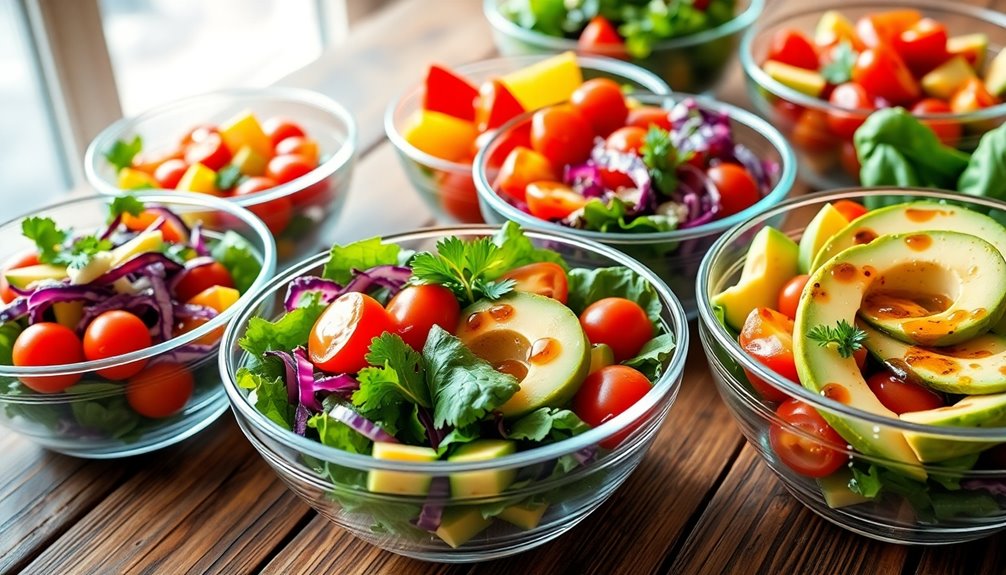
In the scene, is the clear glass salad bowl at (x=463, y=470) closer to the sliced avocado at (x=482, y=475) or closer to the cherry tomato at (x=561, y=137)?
the sliced avocado at (x=482, y=475)

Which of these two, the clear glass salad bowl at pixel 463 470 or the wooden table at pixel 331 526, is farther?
the wooden table at pixel 331 526

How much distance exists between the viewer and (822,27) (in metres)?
1.79

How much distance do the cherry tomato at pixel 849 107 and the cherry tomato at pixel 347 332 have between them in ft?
2.67

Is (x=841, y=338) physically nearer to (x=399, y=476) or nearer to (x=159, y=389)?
(x=399, y=476)

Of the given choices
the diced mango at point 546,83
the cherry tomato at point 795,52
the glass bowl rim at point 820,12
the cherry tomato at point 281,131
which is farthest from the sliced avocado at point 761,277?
the cherry tomato at point 281,131

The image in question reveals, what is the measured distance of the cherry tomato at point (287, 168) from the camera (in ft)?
4.83

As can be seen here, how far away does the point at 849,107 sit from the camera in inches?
60.8

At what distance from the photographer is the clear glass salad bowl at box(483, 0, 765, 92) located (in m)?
1.75

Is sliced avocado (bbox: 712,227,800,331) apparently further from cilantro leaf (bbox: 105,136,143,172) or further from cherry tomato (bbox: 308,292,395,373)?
cilantro leaf (bbox: 105,136,143,172)

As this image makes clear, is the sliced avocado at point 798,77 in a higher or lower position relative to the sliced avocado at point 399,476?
lower

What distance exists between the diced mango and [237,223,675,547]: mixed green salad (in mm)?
500

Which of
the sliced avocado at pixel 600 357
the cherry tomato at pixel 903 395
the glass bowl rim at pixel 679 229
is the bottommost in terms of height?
the glass bowl rim at pixel 679 229

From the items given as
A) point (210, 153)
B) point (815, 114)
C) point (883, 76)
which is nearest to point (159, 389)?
point (210, 153)

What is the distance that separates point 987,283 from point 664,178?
0.44 meters
